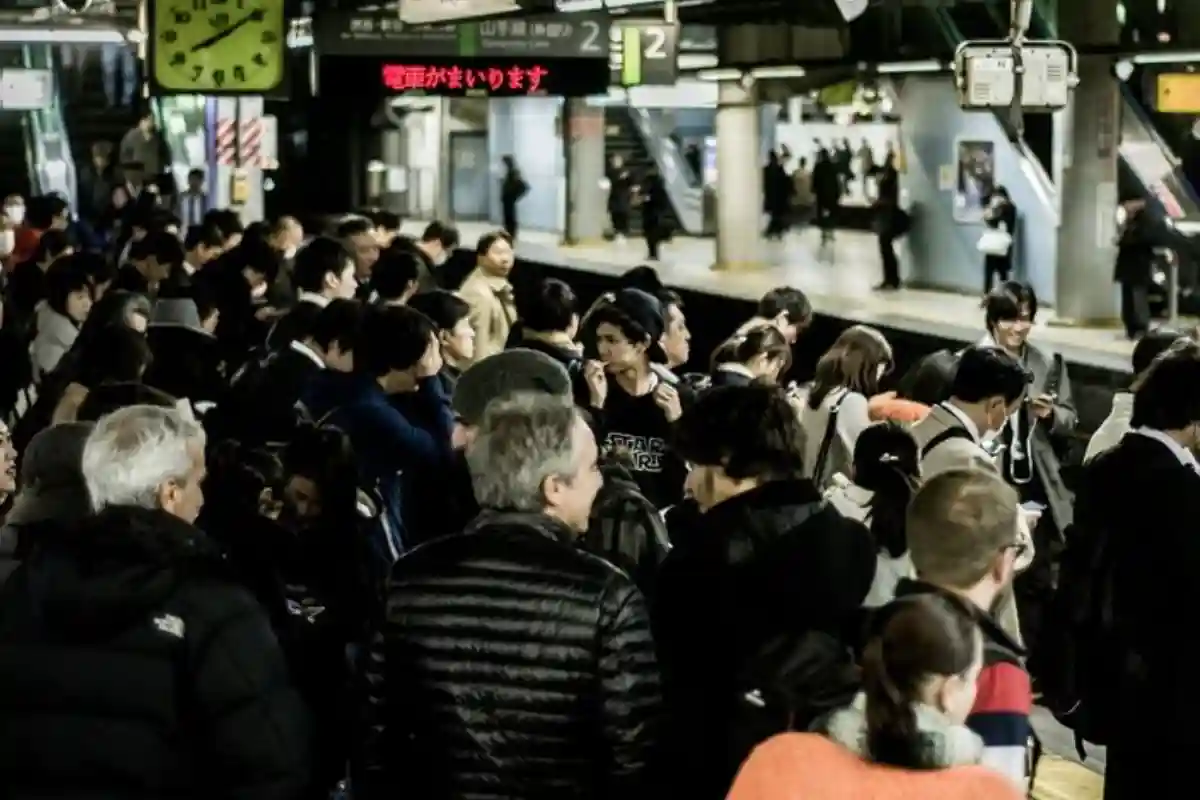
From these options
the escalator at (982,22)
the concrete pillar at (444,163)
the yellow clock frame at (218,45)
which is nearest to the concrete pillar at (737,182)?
the escalator at (982,22)

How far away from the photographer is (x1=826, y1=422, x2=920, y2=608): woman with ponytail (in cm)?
485

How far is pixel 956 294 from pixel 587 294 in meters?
6.67

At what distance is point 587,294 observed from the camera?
81.7ft

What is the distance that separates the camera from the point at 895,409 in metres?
7.34

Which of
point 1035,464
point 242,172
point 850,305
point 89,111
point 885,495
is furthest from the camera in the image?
point 89,111

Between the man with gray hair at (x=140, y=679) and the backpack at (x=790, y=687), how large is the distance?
78 centimetres

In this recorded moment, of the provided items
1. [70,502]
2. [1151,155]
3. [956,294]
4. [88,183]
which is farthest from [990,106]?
[88,183]

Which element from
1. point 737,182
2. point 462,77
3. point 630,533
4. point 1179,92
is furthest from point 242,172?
point 630,533

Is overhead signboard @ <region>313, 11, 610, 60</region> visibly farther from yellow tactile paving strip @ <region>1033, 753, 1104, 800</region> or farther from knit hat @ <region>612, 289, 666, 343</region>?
yellow tactile paving strip @ <region>1033, 753, 1104, 800</region>

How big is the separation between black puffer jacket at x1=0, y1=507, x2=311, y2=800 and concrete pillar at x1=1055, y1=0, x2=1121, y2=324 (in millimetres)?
20072

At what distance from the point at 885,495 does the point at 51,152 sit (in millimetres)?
26926

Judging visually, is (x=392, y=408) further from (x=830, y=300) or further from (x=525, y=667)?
(x=830, y=300)

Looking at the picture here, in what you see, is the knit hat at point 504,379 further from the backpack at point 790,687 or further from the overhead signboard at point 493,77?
the overhead signboard at point 493,77

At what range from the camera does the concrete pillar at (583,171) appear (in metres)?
39.1
